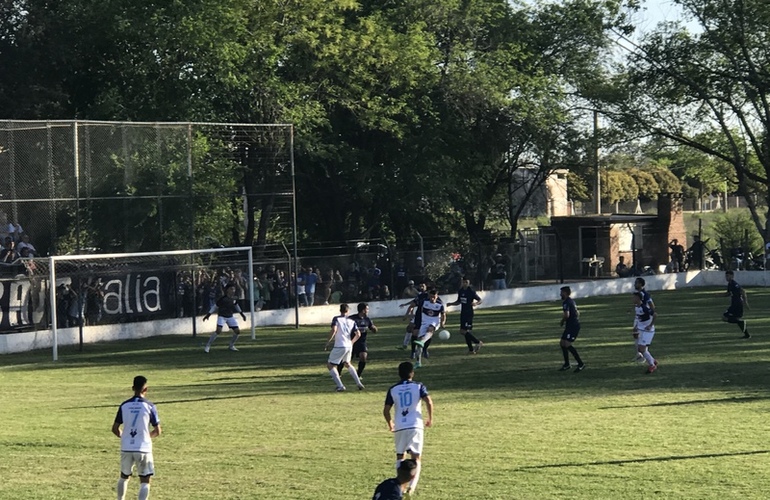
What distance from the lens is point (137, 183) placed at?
120ft

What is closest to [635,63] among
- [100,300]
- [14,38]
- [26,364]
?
[14,38]

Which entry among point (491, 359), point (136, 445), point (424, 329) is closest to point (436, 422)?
point (136, 445)

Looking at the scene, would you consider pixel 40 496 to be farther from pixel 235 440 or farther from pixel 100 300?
pixel 100 300

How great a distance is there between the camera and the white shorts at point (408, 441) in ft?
43.1

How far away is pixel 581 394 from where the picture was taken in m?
21.8

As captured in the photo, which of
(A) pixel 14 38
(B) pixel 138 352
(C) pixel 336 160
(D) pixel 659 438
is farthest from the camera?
(C) pixel 336 160

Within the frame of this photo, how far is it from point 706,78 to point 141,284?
120 ft

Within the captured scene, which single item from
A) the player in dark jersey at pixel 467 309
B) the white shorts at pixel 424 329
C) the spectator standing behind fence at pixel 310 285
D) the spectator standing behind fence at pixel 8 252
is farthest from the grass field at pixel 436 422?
the spectator standing behind fence at pixel 310 285

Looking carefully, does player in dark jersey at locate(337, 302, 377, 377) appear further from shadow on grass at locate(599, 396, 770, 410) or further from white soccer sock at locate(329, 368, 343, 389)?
shadow on grass at locate(599, 396, 770, 410)

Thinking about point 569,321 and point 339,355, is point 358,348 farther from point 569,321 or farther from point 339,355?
point 569,321

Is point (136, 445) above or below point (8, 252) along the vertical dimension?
below

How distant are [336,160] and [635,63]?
1943 centimetres

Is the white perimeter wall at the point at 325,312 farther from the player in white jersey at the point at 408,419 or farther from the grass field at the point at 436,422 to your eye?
the player in white jersey at the point at 408,419

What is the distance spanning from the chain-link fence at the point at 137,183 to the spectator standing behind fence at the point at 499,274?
1216 cm
